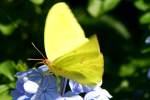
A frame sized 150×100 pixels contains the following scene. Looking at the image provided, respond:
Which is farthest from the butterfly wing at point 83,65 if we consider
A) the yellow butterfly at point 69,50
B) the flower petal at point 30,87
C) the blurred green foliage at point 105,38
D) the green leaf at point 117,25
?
the green leaf at point 117,25

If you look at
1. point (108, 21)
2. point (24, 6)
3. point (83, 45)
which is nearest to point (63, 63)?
point (83, 45)

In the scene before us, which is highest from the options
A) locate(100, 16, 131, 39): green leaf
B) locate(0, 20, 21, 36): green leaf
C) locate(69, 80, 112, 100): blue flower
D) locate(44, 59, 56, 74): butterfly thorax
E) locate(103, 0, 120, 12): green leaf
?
locate(100, 16, 131, 39): green leaf

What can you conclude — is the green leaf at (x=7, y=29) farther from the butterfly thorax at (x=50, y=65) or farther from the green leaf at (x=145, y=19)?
the butterfly thorax at (x=50, y=65)

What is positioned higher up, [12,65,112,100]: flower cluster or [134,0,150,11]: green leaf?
[134,0,150,11]: green leaf

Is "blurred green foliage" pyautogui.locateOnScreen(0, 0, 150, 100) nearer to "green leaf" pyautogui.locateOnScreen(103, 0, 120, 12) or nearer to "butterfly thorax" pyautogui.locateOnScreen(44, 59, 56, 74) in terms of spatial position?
"green leaf" pyautogui.locateOnScreen(103, 0, 120, 12)

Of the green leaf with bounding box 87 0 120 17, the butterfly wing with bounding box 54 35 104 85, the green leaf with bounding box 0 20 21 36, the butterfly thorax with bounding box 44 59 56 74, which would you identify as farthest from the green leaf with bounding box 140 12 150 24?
the butterfly thorax with bounding box 44 59 56 74

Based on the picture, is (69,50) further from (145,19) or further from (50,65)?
(145,19)
